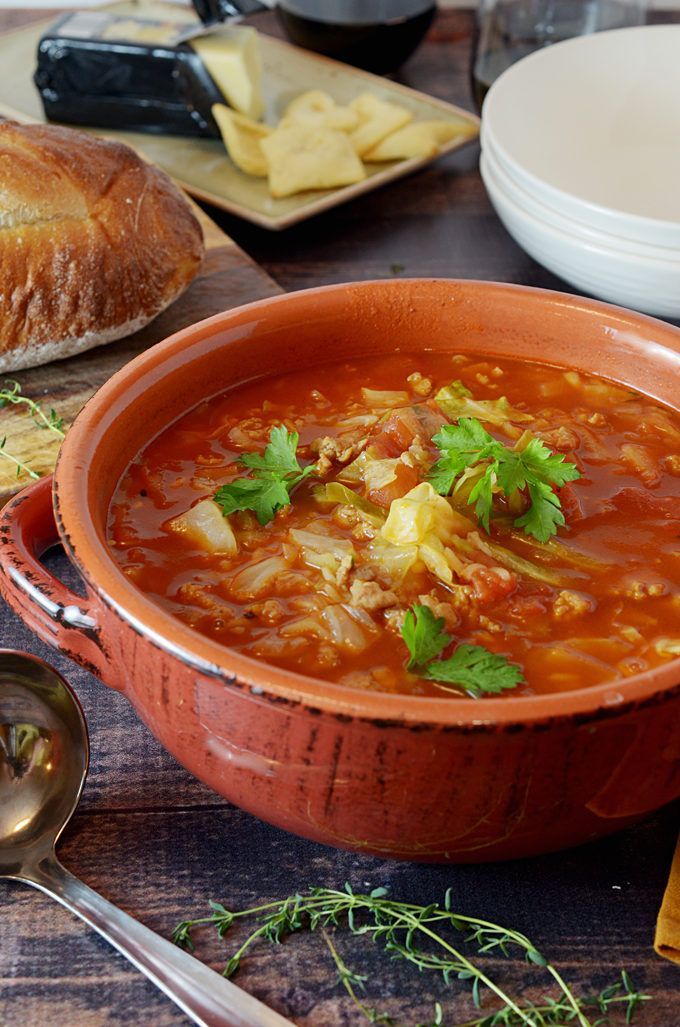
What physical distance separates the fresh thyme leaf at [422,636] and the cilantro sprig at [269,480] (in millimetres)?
463

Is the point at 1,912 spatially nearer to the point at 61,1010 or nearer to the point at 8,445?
the point at 61,1010

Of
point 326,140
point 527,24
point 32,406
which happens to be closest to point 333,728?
point 32,406

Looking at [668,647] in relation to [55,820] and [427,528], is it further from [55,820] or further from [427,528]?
[55,820]

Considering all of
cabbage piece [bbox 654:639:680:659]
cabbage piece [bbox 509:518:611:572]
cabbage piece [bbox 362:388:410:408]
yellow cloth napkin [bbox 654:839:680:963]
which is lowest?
yellow cloth napkin [bbox 654:839:680:963]

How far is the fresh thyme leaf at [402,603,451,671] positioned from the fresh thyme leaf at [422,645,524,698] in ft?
0.07

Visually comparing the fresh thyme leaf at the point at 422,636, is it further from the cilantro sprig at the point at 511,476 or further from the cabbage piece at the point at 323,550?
the cilantro sprig at the point at 511,476

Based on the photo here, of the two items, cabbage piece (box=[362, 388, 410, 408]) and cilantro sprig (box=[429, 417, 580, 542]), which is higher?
cilantro sprig (box=[429, 417, 580, 542])

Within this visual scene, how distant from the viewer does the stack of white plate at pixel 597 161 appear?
3.52m

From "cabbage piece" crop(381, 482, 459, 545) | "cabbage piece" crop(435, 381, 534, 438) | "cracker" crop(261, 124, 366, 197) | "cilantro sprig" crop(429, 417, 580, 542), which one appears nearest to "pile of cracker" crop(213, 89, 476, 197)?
"cracker" crop(261, 124, 366, 197)

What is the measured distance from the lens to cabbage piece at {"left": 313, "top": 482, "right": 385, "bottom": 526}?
8.02ft

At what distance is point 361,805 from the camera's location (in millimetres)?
1953

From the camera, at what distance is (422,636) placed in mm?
2088

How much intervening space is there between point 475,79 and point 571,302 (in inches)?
97.2

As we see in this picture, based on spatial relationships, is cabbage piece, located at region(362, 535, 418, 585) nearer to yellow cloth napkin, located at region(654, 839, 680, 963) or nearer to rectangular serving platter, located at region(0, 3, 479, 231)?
yellow cloth napkin, located at region(654, 839, 680, 963)
